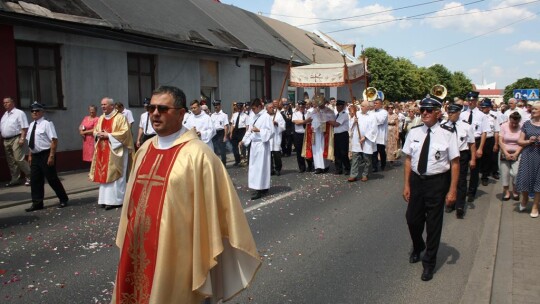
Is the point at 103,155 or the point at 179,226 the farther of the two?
the point at 103,155

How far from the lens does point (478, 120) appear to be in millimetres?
9547

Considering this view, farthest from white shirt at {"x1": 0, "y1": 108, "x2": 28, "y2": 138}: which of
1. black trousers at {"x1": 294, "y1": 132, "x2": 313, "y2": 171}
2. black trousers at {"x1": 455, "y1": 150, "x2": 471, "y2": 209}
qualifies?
black trousers at {"x1": 455, "y1": 150, "x2": 471, "y2": 209}

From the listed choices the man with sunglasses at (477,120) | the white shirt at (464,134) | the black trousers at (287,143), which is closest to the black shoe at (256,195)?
the white shirt at (464,134)

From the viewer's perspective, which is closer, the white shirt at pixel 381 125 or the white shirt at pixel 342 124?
the white shirt at pixel 342 124

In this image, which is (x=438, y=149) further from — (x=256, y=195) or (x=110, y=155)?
(x=110, y=155)

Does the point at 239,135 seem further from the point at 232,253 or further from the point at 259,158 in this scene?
the point at 232,253

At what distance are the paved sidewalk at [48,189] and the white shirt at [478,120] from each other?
27.2 ft

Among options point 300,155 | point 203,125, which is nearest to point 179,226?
point 203,125

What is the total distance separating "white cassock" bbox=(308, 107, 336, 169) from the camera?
498 inches

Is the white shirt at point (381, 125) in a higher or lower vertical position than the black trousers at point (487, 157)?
higher

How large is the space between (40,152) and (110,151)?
4.00 ft

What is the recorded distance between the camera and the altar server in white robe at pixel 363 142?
1151 cm

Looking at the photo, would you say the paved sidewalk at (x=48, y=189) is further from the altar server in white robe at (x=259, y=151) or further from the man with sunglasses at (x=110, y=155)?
the altar server in white robe at (x=259, y=151)

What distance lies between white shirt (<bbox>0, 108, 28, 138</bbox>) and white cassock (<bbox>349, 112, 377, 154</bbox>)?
25.2 ft
